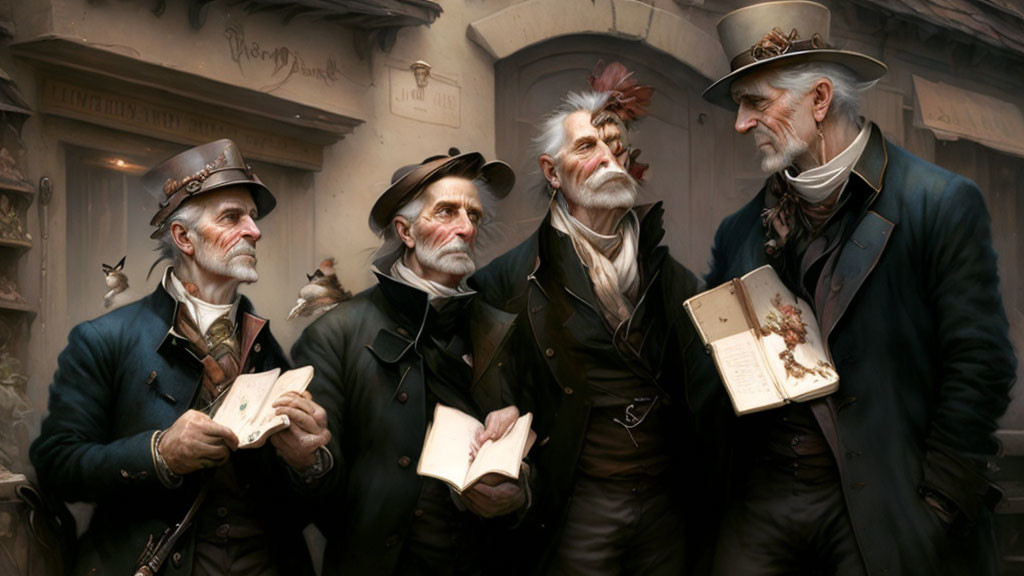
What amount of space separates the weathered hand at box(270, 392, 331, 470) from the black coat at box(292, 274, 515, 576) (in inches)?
7.4

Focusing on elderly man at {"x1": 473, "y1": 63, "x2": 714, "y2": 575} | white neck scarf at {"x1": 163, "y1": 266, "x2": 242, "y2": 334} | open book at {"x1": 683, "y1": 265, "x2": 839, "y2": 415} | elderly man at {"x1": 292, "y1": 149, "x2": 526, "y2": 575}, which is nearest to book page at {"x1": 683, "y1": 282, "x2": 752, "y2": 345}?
open book at {"x1": 683, "y1": 265, "x2": 839, "y2": 415}

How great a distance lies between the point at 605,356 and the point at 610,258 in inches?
13.7

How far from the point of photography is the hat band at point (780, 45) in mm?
3805

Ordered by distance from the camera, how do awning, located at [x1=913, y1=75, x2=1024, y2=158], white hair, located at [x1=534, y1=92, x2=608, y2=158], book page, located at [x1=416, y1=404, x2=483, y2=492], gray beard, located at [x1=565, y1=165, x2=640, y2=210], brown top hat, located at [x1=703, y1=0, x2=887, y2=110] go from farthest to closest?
awning, located at [x1=913, y1=75, x2=1024, y2=158]
white hair, located at [x1=534, y1=92, x2=608, y2=158]
gray beard, located at [x1=565, y1=165, x2=640, y2=210]
brown top hat, located at [x1=703, y1=0, x2=887, y2=110]
book page, located at [x1=416, y1=404, x2=483, y2=492]

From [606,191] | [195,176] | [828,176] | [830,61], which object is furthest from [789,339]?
[195,176]

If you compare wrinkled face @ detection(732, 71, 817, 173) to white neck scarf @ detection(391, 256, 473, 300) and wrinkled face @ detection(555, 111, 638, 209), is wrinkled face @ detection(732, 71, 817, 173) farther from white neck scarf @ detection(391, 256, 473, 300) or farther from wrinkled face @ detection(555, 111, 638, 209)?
white neck scarf @ detection(391, 256, 473, 300)

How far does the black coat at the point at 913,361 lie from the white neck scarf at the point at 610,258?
0.60 m

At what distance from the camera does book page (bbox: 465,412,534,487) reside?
10.6 ft

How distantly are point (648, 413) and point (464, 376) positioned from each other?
0.59 metres

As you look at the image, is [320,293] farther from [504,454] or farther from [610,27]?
[610,27]

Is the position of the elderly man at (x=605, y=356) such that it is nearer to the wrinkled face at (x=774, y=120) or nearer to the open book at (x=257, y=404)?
the wrinkled face at (x=774, y=120)

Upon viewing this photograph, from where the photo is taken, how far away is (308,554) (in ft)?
12.0

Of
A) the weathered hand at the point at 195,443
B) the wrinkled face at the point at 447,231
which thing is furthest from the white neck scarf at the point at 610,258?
the weathered hand at the point at 195,443

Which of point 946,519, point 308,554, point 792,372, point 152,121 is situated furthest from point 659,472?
point 152,121
